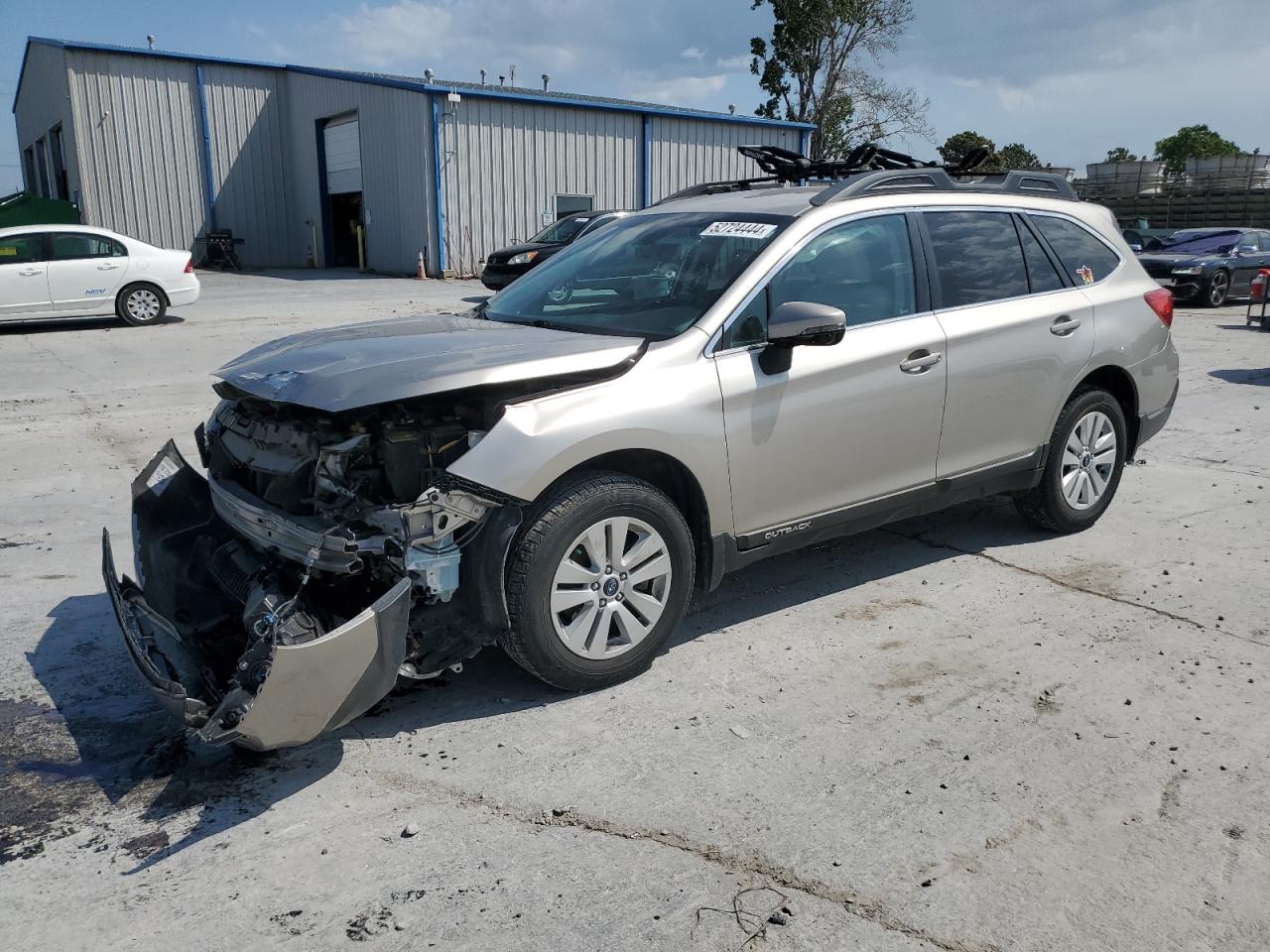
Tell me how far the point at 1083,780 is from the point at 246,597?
2.99m

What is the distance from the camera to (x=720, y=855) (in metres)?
2.97

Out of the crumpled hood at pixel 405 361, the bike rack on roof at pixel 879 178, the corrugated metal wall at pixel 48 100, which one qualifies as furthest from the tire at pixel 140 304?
the corrugated metal wall at pixel 48 100

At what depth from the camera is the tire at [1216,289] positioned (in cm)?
1897

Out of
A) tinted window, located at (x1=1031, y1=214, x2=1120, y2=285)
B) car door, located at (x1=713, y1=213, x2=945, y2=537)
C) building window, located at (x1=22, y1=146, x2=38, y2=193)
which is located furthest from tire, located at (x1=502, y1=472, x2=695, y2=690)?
building window, located at (x1=22, y1=146, x2=38, y2=193)

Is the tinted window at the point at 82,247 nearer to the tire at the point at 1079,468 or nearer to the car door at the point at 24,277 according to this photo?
the car door at the point at 24,277

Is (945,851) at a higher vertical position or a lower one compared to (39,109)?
lower

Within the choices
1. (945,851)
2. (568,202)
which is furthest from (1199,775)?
(568,202)

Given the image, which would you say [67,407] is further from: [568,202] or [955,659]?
[568,202]

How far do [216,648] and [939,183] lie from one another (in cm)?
395

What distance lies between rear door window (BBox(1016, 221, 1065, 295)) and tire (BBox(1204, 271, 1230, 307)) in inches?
630

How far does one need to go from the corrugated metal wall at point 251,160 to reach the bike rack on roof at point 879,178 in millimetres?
28012

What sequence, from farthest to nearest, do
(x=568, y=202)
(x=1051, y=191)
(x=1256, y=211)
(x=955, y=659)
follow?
(x=1256, y=211), (x=568, y=202), (x=1051, y=191), (x=955, y=659)

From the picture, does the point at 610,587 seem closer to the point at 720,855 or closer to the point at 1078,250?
the point at 720,855

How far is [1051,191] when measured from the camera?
5.77 m
